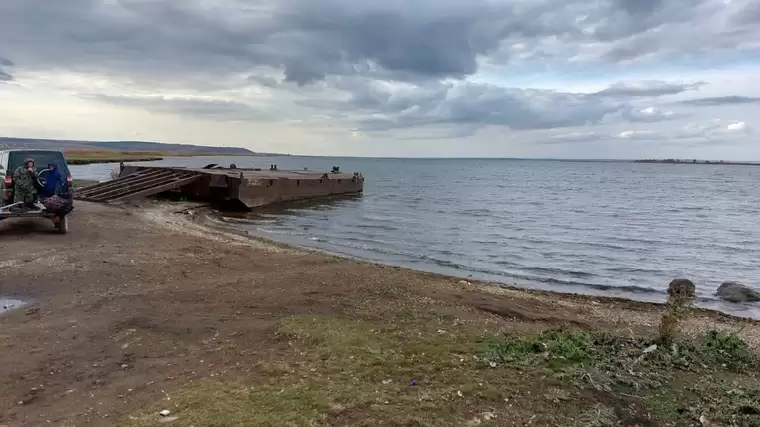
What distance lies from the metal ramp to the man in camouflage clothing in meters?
10.8

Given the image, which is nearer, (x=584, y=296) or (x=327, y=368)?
(x=327, y=368)

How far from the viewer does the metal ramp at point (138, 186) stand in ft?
82.8

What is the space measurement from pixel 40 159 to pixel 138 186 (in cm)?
1236

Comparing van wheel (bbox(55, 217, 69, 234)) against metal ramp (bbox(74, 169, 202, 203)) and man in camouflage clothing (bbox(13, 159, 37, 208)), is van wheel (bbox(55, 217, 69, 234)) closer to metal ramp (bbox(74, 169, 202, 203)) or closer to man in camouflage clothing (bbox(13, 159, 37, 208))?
man in camouflage clothing (bbox(13, 159, 37, 208))

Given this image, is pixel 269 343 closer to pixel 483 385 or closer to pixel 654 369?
pixel 483 385

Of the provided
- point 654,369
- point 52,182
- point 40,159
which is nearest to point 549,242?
point 654,369

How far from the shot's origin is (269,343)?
622 centimetres

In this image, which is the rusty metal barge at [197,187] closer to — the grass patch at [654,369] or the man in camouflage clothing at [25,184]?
the man in camouflage clothing at [25,184]

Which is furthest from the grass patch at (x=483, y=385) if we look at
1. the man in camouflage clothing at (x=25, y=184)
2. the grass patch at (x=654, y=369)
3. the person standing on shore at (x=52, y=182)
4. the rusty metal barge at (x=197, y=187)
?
the rusty metal barge at (x=197, y=187)

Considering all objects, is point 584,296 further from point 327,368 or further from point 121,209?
point 121,209

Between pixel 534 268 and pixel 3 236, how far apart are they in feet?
51.4

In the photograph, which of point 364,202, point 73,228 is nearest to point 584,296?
point 73,228

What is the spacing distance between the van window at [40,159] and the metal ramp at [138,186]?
10.1 metres

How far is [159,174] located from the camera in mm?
29672
